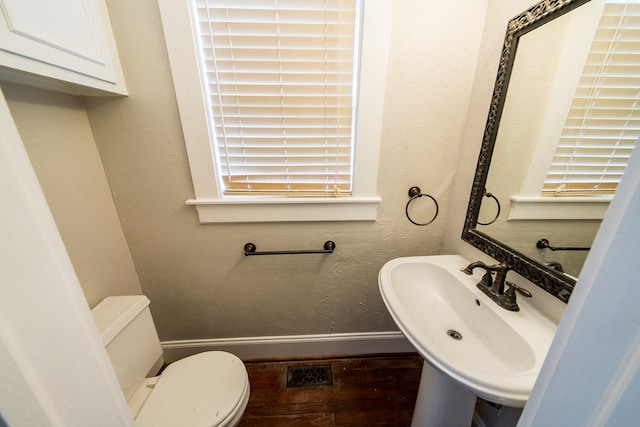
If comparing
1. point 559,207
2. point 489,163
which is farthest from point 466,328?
point 489,163

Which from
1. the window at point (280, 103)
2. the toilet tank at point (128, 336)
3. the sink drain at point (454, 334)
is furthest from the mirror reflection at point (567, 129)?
the toilet tank at point (128, 336)

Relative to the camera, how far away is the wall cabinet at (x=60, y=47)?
0.56 metres

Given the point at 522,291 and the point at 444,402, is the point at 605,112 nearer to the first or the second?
the point at 522,291

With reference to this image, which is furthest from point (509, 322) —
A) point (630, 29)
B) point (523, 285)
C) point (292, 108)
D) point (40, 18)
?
point (40, 18)

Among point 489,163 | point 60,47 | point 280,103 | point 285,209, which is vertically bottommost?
point 285,209

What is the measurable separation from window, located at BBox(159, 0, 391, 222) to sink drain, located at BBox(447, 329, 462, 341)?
580mm

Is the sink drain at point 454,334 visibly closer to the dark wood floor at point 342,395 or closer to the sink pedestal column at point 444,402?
the sink pedestal column at point 444,402

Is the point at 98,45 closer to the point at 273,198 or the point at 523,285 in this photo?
the point at 273,198

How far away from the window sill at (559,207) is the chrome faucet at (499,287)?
196 millimetres

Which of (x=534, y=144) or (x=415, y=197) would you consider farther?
(x=415, y=197)

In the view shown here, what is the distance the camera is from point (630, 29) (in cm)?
53

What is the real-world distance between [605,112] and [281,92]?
3.29ft

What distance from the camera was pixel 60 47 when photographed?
0.65 m

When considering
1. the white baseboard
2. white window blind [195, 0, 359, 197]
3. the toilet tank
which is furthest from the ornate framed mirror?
the toilet tank
